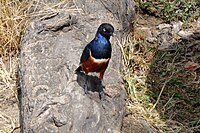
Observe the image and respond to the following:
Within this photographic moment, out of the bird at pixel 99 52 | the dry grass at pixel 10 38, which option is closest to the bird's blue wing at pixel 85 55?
the bird at pixel 99 52

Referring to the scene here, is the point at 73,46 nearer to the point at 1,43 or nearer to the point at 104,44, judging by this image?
the point at 104,44

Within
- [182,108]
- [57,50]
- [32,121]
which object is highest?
[57,50]

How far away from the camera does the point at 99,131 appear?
3.11 meters

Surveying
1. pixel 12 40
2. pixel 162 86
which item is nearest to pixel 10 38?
pixel 12 40

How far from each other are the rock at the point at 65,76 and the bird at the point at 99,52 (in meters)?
0.12

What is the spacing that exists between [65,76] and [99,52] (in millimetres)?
295

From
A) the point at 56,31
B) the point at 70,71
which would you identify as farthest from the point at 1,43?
the point at 70,71

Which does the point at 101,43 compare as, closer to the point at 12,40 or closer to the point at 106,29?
the point at 106,29

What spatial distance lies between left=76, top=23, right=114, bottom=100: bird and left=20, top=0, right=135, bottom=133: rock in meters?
0.12

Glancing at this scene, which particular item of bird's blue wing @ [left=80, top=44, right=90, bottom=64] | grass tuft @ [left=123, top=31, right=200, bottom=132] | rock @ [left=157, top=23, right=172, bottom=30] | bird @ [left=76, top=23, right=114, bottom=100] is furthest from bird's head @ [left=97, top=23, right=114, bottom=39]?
rock @ [left=157, top=23, right=172, bottom=30]

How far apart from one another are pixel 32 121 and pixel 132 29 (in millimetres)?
2025

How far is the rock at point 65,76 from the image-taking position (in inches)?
122

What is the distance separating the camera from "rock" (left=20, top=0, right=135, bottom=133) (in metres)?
3.11

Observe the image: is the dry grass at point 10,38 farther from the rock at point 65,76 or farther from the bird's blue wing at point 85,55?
the bird's blue wing at point 85,55
